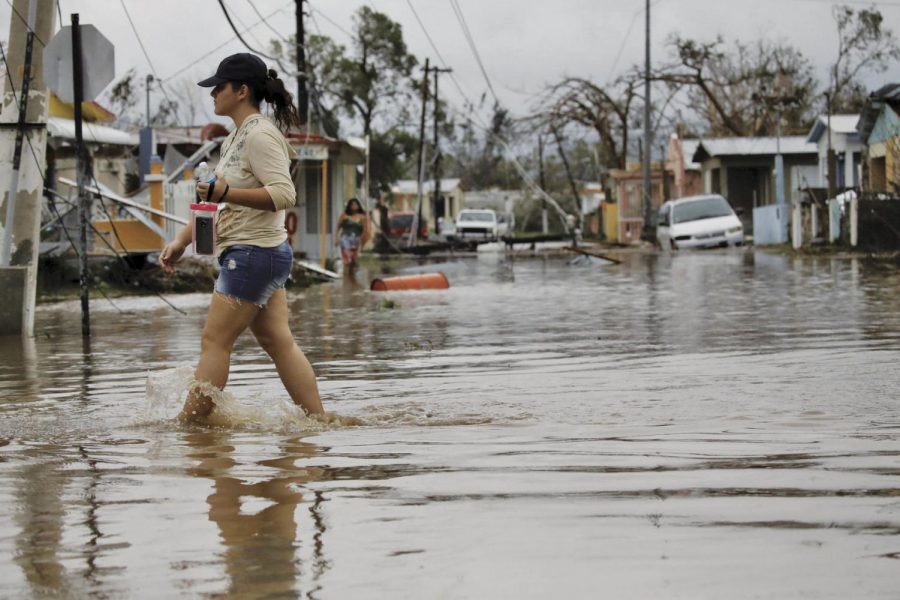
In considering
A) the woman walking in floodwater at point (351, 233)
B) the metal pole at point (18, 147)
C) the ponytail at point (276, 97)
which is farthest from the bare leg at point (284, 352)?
the woman walking in floodwater at point (351, 233)

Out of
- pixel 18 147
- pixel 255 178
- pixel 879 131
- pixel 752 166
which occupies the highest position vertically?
pixel 879 131

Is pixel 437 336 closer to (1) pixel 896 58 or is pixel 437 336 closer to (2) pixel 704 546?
(2) pixel 704 546

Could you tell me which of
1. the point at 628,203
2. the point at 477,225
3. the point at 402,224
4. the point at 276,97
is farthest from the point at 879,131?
the point at 276,97

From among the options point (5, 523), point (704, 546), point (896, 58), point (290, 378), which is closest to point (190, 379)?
point (290, 378)

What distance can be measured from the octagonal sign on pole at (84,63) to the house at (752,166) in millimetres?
42364

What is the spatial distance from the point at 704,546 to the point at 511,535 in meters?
0.54

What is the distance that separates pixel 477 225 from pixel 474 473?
208ft

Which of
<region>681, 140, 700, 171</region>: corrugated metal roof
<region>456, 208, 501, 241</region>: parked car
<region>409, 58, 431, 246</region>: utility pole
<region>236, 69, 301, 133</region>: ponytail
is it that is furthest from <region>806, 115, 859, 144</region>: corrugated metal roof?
<region>236, 69, 301, 133</region>: ponytail

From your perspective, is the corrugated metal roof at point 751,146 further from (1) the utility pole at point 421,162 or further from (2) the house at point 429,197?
(2) the house at point 429,197

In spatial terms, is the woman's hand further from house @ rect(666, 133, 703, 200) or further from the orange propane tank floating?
house @ rect(666, 133, 703, 200)

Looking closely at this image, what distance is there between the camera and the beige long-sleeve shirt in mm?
6871

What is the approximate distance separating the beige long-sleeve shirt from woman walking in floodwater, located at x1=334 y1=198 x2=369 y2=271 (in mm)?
20803

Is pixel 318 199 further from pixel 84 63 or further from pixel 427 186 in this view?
pixel 427 186

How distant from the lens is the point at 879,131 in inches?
1661
